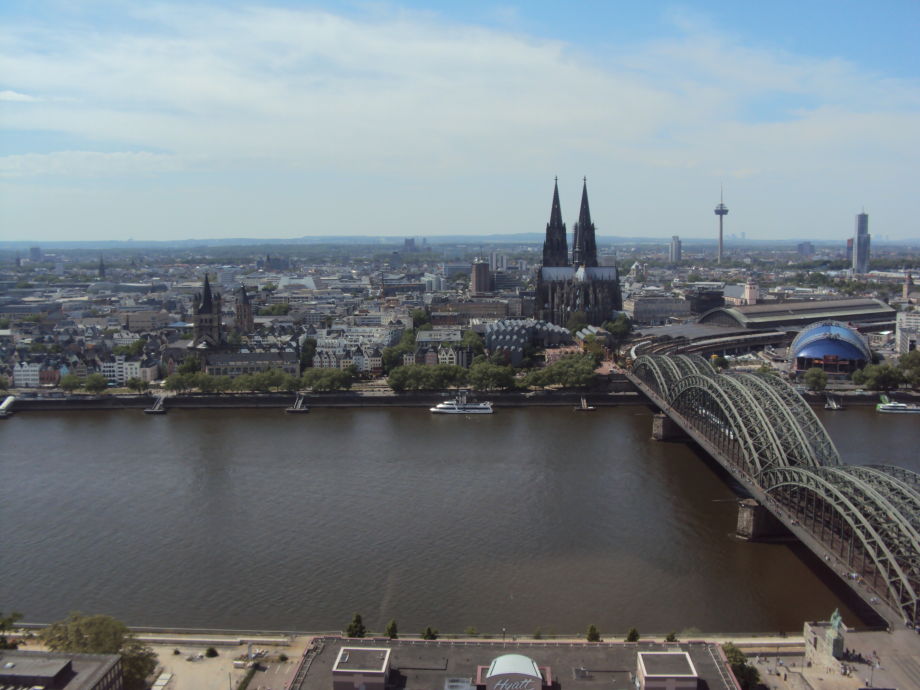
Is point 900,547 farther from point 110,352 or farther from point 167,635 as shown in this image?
point 110,352

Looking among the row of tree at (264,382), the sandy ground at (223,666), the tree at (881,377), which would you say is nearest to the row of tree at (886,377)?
the tree at (881,377)

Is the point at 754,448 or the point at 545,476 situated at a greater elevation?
the point at 754,448

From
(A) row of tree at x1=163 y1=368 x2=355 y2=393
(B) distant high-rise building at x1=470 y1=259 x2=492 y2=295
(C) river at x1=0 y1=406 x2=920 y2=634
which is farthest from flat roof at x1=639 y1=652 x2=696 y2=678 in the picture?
(B) distant high-rise building at x1=470 y1=259 x2=492 y2=295

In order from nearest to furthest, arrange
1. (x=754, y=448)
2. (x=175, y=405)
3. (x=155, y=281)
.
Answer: (x=754, y=448) < (x=175, y=405) < (x=155, y=281)

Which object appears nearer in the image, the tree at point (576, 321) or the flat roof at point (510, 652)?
the flat roof at point (510, 652)

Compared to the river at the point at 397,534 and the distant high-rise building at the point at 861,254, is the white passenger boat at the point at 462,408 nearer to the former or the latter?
the river at the point at 397,534

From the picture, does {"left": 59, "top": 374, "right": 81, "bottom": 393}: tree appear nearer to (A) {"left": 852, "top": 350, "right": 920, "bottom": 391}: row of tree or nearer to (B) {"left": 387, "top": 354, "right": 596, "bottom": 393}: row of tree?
(B) {"left": 387, "top": 354, "right": 596, "bottom": 393}: row of tree

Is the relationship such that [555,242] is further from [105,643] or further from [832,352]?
[105,643]

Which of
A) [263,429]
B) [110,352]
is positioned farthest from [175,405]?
[110,352]
